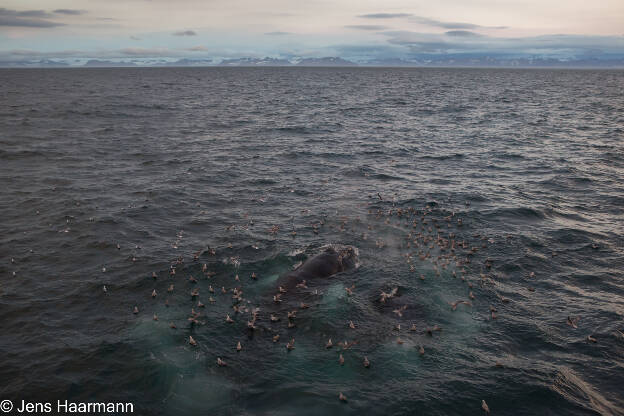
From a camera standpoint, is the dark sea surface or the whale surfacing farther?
the whale surfacing

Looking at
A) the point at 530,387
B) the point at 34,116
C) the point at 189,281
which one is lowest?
the point at 530,387

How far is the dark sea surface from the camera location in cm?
1256

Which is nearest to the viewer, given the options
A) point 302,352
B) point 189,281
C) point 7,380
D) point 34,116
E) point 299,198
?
Result: point 7,380

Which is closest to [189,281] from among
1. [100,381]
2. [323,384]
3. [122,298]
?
[122,298]

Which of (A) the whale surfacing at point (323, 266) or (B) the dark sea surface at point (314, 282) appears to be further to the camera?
(A) the whale surfacing at point (323, 266)

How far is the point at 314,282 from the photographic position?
59.9 ft

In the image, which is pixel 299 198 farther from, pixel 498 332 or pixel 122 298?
pixel 498 332

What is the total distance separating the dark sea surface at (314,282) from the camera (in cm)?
1256

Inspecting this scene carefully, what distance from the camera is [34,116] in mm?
60031

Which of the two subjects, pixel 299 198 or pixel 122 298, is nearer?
pixel 122 298

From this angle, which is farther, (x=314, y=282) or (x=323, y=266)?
(x=323, y=266)

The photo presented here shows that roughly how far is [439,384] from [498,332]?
413 centimetres

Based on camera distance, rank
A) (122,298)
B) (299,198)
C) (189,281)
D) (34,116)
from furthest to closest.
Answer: (34,116)
(299,198)
(189,281)
(122,298)

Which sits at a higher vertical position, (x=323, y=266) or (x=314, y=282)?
(x=323, y=266)
